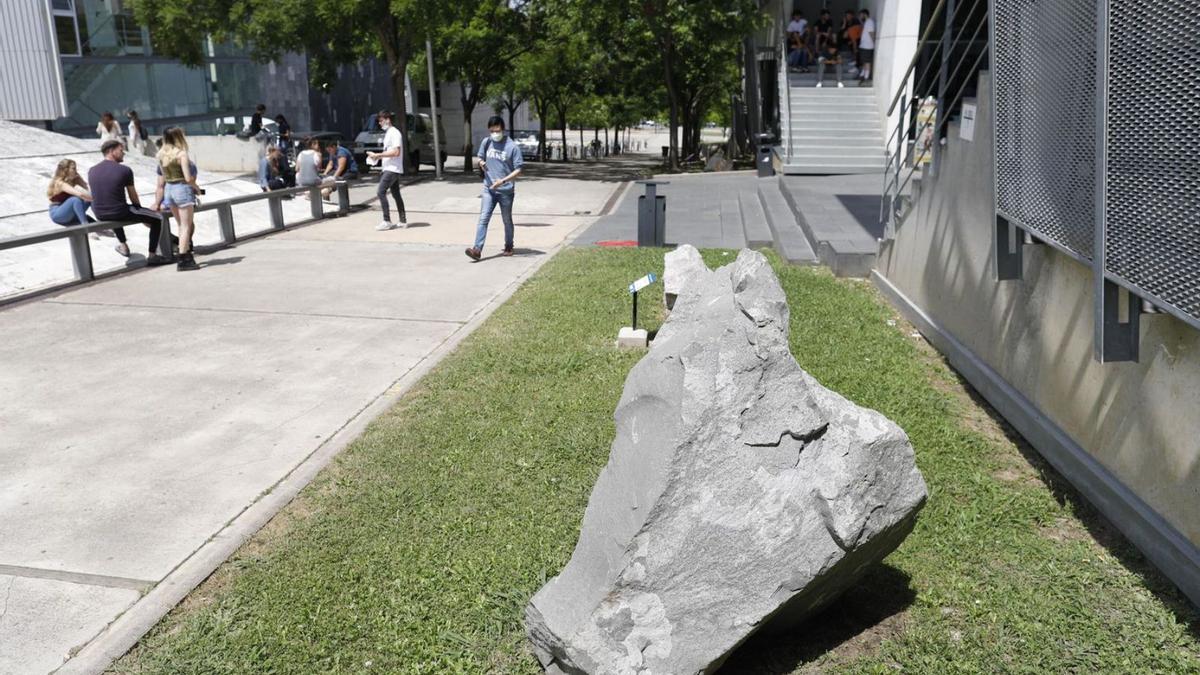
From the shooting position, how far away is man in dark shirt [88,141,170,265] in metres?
11.5

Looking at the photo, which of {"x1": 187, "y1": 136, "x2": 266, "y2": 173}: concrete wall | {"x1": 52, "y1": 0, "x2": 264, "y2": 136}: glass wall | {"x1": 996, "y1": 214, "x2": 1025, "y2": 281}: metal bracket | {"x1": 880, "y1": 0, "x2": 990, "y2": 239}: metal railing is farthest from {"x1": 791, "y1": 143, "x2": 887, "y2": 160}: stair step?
{"x1": 52, "y1": 0, "x2": 264, "y2": 136}: glass wall

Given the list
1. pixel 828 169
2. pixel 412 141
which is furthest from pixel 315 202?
pixel 412 141

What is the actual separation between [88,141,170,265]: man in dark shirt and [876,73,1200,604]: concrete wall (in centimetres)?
949

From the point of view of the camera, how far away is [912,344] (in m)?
8.27

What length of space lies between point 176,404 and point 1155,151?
6.39 metres

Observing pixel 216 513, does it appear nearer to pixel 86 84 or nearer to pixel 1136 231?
pixel 1136 231

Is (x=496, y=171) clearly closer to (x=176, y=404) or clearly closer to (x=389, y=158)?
(x=389, y=158)

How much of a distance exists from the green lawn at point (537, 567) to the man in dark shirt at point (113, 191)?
22.9 feet

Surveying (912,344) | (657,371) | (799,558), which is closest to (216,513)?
(657,371)

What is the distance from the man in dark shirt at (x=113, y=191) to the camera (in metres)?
11.5

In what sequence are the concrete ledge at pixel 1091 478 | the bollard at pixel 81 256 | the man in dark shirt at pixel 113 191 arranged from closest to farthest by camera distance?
the concrete ledge at pixel 1091 478
the bollard at pixel 81 256
the man in dark shirt at pixel 113 191

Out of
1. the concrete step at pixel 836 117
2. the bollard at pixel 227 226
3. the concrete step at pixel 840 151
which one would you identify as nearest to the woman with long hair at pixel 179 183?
the bollard at pixel 227 226

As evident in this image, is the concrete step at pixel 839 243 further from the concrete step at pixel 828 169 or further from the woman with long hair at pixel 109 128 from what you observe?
the woman with long hair at pixel 109 128

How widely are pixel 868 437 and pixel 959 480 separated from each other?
2239 millimetres
